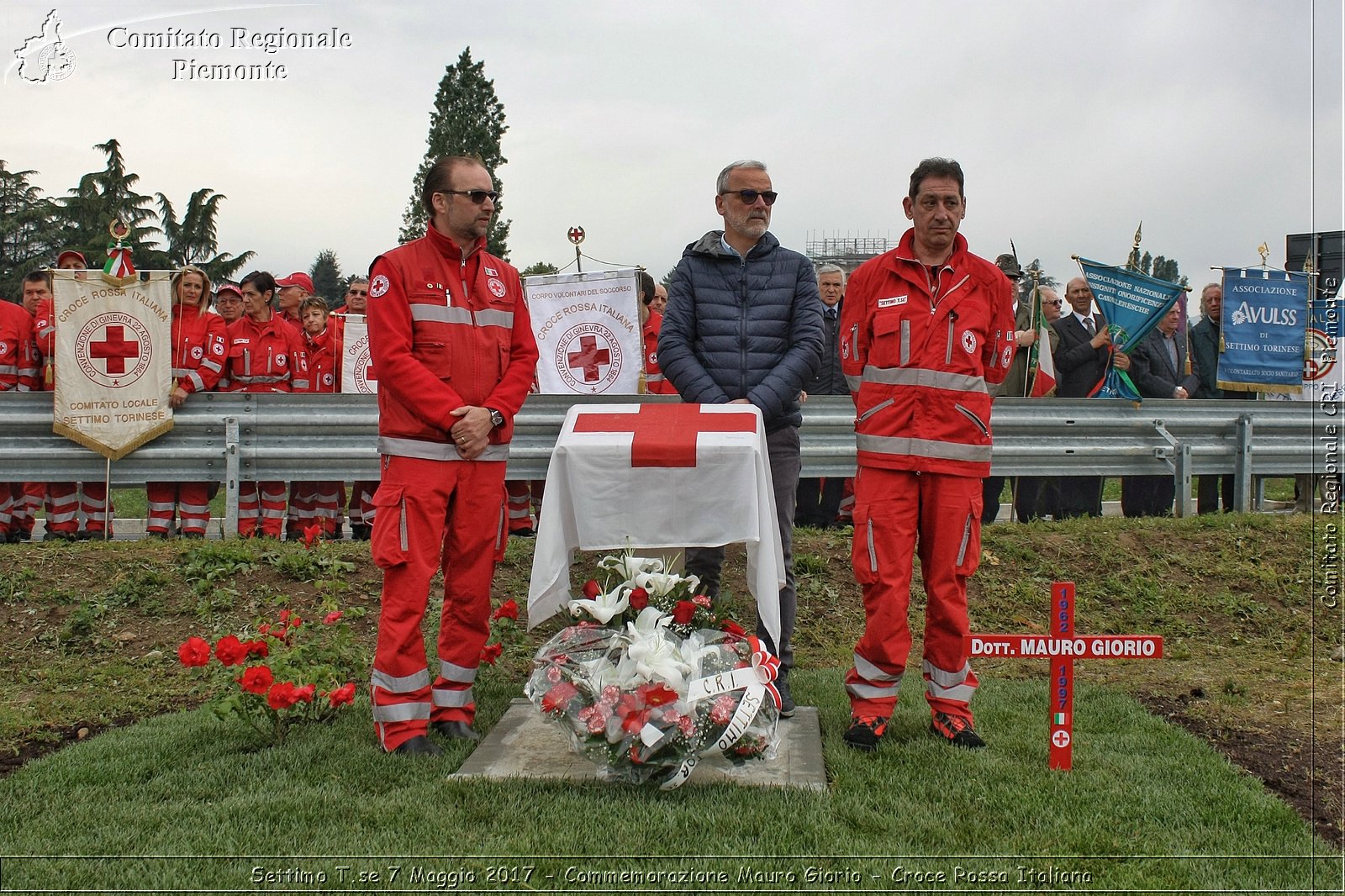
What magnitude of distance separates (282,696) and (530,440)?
12.5 ft

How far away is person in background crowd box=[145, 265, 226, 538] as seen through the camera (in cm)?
827

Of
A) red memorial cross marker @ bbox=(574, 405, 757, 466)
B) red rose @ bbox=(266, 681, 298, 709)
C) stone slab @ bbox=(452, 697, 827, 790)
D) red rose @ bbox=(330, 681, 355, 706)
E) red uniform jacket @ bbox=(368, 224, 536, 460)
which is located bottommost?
stone slab @ bbox=(452, 697, 827, 790)

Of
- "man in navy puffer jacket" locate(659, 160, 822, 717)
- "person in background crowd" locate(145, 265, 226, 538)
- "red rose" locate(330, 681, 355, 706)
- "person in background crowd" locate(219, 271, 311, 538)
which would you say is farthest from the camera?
"person in background crowd" locate(219, 271, 311, 538)

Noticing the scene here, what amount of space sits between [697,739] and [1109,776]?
1.60m

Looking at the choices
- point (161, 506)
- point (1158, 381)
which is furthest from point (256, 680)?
point (1158, 381)

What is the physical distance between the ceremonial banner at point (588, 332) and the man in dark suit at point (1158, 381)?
4.16 m

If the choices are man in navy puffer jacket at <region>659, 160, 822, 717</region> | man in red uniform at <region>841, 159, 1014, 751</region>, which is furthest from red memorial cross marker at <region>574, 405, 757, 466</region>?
man in red uniform at <region>841, 159, 1014, 751</region>

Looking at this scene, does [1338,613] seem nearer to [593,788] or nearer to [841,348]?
[841,348]

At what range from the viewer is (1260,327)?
10156 millimetres

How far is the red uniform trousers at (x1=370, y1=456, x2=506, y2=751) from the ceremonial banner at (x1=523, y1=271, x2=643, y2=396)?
4153 millimetres

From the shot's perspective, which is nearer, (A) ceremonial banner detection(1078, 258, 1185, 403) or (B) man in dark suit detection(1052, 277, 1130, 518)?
(B) man in dark suit detection(1052, 277, 1130, 518)

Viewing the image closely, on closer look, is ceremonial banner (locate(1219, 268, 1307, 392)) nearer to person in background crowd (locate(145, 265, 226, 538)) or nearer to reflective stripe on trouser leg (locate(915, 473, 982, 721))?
reflective stripe on trouser leg (locate(915, 473, 982, 721))

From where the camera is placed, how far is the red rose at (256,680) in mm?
4414

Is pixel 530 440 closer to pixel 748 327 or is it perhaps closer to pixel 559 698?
pixel 748 327
